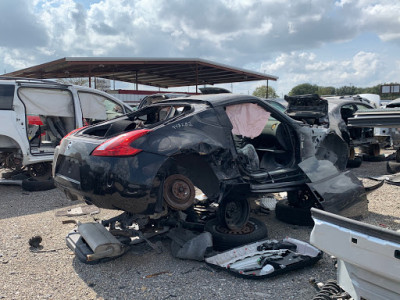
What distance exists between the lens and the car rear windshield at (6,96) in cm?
705

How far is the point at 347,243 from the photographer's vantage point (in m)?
2.24

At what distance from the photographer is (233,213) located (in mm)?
4426

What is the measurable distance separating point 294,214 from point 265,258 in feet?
4.87

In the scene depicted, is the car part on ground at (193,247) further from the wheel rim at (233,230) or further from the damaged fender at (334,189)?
the damaged fender at (334,189)

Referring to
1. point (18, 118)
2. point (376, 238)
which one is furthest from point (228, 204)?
point (18, 118)

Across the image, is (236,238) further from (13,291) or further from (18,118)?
(18,118)

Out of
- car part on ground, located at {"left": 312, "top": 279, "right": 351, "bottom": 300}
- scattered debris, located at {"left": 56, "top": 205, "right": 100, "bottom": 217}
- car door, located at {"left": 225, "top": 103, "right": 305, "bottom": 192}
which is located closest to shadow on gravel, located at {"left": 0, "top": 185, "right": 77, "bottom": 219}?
scattered debris, located at {"left": 56, "top": 205, "right": 100, "bottom": 217}

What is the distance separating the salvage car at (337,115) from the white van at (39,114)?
14.4ft

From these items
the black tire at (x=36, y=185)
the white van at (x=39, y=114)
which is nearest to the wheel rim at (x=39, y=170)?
the white van at (x=39, y=114)

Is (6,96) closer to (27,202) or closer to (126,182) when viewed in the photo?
(27,202)

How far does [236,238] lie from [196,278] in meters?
0.76

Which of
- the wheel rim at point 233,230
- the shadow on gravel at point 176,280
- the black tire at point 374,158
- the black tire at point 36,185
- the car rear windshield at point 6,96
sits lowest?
the shadow on gravel at point 176,280

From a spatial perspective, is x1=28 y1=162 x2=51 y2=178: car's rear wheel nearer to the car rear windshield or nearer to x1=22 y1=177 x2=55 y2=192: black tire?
x1=22 y1=177 x2=55 y2=192: black tire

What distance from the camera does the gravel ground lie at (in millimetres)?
3246
